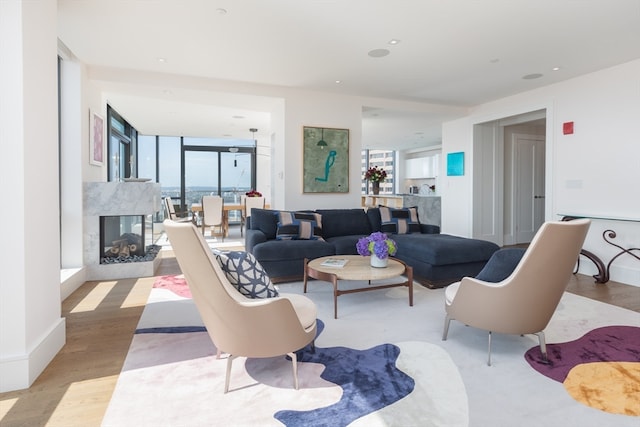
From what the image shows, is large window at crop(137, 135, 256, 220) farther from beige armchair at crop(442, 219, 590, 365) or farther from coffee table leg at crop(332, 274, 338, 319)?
beige armchair at crop(442, 219, 590, 365)

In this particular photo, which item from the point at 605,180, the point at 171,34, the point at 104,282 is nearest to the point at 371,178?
the point at 605,180

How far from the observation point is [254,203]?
318 inches

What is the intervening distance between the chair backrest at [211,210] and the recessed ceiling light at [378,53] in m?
4.74

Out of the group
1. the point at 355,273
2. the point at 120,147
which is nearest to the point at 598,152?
the point at 355,273

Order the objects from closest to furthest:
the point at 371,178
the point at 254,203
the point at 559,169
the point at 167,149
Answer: the point at 559,169
the point at 371,178
the point at 254,203
the point at 167,149

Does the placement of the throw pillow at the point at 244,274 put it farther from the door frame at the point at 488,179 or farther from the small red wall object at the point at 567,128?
the door frame at the point at 488,179

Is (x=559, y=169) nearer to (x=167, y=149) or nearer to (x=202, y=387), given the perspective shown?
(x=202, y=387)

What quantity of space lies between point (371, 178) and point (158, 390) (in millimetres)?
5446

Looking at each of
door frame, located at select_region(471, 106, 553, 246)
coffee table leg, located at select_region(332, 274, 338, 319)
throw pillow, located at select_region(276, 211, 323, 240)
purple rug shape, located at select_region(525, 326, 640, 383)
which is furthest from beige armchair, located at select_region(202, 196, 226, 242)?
purple rug shape, located at select_region(525, 326, 640, 383)

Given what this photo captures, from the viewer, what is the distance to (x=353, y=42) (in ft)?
12.5

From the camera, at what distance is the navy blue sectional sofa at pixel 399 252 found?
3.97m

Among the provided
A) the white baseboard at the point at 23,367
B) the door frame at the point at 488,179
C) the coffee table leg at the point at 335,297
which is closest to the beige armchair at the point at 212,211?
the coffee table leg at the point at 335,297

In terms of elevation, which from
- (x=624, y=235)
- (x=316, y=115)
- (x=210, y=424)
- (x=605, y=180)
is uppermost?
(x=316, y=115)

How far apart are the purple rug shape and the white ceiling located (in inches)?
108
